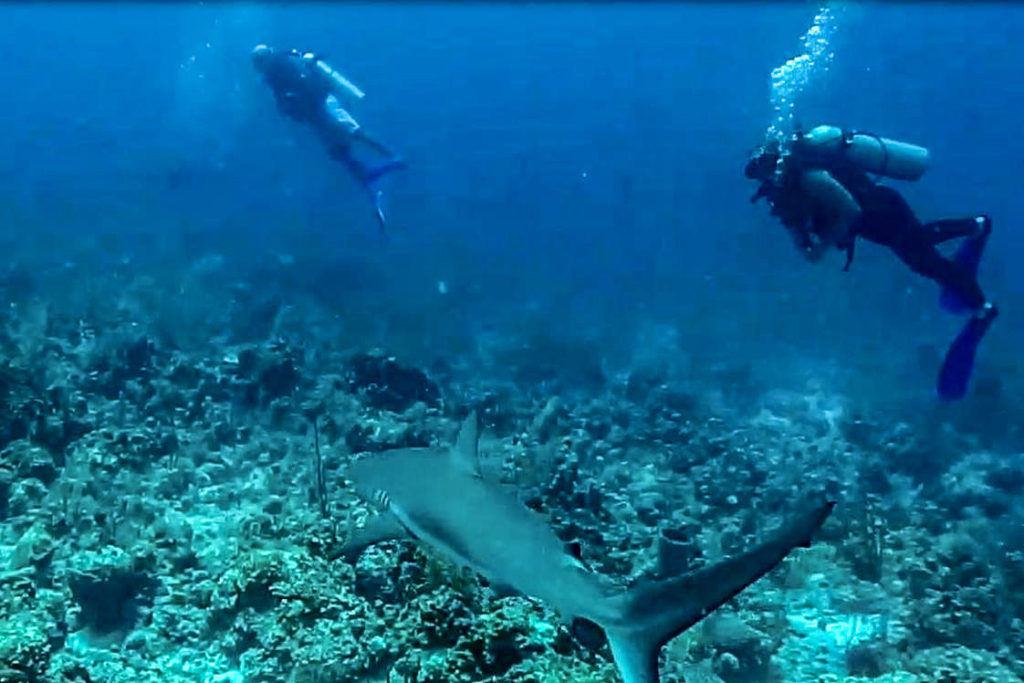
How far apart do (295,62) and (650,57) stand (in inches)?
6803

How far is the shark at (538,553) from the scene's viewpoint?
10.3 feet

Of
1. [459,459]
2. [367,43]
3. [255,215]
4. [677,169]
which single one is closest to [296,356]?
[459,459]

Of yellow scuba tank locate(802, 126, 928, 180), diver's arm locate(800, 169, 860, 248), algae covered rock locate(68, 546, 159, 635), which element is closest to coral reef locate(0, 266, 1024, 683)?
algae covered rock locate(68, 546, 159, 635)

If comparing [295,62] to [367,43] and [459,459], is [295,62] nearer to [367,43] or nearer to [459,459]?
[459,459]

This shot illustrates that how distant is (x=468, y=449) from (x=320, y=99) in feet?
43.7

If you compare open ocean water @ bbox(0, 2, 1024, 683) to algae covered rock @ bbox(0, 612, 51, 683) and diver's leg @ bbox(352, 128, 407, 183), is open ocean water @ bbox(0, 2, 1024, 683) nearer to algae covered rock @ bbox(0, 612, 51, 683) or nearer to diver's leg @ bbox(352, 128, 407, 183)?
algae covered rock @ bbox(0, 612, 51, 683)

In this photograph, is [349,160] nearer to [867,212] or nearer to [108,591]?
[867,212]

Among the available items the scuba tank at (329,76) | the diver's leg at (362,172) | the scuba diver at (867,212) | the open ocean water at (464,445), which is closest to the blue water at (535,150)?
the open ocean water at (464,445)

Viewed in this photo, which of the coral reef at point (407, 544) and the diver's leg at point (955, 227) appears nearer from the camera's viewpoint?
the coral reef at point (407, 544)

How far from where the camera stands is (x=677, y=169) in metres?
87.4

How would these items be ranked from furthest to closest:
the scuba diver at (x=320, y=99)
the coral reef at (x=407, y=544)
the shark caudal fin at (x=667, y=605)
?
the scuba diver at (x=320, y=99)
the coral reef at (x=407, y=544)
the shark caudal fin at (x=667, y=605)

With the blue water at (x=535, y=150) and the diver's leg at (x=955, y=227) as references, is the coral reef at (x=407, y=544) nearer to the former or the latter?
the diver's leg at (x=955, y=227)

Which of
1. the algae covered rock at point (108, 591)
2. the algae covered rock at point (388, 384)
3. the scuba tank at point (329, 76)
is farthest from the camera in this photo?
the scuba tank at point (329, 76)

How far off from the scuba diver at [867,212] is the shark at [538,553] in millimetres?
6605
